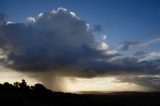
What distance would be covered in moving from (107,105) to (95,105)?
10687 mm

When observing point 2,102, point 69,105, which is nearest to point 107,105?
point 69,105

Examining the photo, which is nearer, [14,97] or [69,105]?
[14,97]

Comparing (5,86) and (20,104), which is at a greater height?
(5,86)

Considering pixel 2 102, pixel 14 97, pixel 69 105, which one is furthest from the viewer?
pixel 69 105

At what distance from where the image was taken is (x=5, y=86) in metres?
185

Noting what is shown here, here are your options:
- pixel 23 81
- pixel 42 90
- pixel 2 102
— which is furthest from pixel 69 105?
pixel 2 102

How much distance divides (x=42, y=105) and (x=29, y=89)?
3700 centimetres

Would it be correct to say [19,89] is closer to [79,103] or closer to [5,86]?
[5,86]

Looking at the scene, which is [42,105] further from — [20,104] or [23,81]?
[23,81]

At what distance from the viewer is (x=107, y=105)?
193875 millimetres

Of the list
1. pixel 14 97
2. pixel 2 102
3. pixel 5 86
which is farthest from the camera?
pixel 5 86

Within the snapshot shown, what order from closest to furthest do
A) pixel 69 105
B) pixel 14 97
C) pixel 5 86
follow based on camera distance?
pixel 14 97
pixel 69 105
pixel 5 86

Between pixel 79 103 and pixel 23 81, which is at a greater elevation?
pixel 23 81

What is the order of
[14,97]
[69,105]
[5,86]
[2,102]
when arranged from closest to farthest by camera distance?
[2,102] → [14,97] → [69,105] → [5,86]
